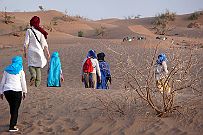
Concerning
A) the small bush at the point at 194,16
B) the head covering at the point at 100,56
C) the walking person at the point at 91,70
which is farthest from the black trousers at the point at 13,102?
the small bush at the point at 194,16

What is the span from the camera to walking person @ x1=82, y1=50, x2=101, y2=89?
12.3 m

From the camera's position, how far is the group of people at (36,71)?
25.2 ft

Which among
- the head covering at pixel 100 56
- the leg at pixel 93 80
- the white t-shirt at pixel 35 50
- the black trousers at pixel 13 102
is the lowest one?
the leg at pixel 93 80

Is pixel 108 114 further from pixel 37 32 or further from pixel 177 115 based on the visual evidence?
pixel 37 32

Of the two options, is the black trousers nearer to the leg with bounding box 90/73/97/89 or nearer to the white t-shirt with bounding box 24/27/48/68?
the white t-shirt with bounding box 24/27/48/68

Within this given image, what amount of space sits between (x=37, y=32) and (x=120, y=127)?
183 inches

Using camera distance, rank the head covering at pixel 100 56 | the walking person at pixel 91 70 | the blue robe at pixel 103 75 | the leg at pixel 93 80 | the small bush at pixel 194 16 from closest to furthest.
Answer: the walking person at pixel 91 70, the leg at pixel 93 80, the head covering at pixel 100 56, the blue robe at pixel 103 75, the small bush at pixel 194 16

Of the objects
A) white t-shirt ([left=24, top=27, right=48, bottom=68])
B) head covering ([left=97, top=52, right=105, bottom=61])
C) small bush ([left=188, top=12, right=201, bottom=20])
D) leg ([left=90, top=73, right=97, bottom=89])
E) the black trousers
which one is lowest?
leg ([left=90, top=73, right=97, bottom=89])

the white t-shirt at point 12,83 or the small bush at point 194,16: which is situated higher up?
the small bush at point 194,16

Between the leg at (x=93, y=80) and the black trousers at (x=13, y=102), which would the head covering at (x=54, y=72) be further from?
the black trousers at (x=13, y=102)

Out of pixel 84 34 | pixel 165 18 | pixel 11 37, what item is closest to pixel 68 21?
pixel 84 34

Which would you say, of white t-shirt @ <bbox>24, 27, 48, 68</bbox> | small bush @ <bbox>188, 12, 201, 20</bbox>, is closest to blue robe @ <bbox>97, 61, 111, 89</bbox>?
white t-shirt @ <bbox>24, 27, 48, 68</bbox>

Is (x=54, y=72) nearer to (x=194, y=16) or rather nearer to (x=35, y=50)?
(x=35, y=50)

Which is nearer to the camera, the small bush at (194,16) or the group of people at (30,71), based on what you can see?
the group of people at (30,71)
